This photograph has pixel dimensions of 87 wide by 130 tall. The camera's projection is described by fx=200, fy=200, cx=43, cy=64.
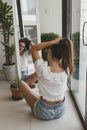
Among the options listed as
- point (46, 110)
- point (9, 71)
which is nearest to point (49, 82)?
point (46, 110)

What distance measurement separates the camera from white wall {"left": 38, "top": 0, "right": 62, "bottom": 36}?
5039 mm

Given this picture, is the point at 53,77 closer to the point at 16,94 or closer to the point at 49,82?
the point at 49,82

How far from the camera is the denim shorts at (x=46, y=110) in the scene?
2277 mm

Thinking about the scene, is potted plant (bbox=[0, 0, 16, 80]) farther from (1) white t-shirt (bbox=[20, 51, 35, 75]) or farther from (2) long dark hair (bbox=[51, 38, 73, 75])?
(2) long dark hair (bbox=[51, 38, 73, 75])

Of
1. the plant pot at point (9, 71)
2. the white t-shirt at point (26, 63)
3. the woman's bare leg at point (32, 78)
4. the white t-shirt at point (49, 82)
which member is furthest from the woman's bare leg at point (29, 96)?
the plant pot at point (9, 71)

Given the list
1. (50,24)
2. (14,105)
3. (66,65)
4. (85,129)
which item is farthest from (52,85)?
(50,24)

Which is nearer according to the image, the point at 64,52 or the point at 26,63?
the point at 64,52

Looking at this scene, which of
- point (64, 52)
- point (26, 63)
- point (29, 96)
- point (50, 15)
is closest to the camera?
point (64, 52)

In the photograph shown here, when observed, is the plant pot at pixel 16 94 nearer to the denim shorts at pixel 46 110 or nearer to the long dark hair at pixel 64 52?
the denim shorts at pixel 46 110

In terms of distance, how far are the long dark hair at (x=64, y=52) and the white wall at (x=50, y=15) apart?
3022 millimetres

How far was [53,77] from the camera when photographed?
7.25ft

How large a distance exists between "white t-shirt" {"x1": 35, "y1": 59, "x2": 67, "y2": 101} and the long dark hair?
0.41 feet

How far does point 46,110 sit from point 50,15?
3411 millimetres

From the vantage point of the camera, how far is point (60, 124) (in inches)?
88.1
